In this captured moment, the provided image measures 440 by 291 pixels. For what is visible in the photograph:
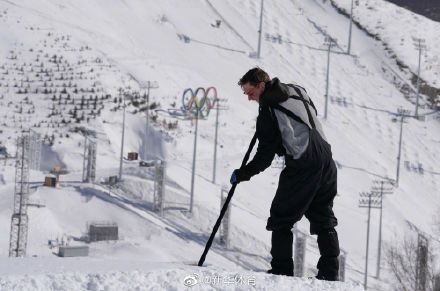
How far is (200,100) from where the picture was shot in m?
51.5

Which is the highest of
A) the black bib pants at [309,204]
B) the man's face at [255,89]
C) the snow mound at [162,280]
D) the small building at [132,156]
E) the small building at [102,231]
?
the man's face at [255,89]

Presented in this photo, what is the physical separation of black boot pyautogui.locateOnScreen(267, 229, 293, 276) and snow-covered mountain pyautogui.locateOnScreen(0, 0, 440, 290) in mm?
27926

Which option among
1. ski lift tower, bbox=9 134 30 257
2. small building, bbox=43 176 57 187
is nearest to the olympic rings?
small building, bbox=43 176 57 187

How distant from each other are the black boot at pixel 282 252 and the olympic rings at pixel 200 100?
142ft

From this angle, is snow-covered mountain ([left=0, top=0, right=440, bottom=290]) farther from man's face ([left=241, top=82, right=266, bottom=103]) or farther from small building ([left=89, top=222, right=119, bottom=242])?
man's face ([left=241, top=82, right=266, bottom=103])

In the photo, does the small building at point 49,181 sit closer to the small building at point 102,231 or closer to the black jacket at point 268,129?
the small building at point 102,231

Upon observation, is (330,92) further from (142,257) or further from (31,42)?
(142,257)

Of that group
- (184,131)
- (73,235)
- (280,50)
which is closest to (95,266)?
(73,235)

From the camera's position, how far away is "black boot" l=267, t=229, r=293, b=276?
19.9 feet

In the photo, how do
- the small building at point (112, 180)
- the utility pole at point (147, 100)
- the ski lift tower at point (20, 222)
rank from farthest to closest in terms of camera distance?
the utility pole at point (147, 100)
the small building at point (112, 180)
the ski lift tower at point (20, 222)

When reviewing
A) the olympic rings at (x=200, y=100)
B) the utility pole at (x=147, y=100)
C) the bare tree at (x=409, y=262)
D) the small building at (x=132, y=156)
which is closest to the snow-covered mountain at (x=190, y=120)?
the utility pole at (x=147, y=100)

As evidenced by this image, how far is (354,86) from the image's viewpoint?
209ft

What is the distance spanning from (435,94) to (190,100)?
24285mm

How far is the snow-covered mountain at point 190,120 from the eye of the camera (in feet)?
129
